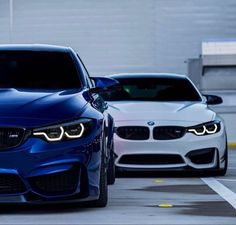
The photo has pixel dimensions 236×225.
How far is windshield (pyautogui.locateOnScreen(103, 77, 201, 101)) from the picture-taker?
48.3ft

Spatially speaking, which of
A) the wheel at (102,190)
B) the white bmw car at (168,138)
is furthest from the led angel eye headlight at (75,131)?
the white bmw car at (168,138)

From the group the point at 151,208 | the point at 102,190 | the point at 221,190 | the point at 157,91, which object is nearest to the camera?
the point at 102,190

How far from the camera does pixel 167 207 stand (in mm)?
9586

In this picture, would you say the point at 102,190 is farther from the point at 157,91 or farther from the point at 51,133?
the point at 157,91

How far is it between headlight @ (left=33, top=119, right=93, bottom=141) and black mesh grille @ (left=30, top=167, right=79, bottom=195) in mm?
266

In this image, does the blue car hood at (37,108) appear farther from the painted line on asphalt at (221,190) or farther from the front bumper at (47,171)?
the painted line on asphalt at (221,190)

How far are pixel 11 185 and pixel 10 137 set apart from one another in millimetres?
373

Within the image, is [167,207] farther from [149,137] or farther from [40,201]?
[149,137]

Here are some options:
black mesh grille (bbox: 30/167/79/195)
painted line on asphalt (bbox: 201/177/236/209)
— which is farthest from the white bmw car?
black mesh grille (bbox: 30/167/79/195)

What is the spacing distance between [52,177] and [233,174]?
6033mm

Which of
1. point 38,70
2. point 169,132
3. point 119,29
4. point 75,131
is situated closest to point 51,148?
point 75,131

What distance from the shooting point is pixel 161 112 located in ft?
45.2

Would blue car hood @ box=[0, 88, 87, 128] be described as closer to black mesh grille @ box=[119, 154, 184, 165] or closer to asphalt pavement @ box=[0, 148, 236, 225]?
asphalt pavement @ box=[0, 148, 236, 225]

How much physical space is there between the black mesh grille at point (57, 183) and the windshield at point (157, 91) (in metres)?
5.77
